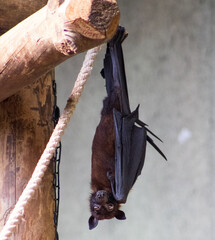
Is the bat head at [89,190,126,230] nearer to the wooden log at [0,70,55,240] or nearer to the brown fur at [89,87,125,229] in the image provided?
the brown fur at [89,87,125,229]

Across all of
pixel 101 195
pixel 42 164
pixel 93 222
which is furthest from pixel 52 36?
Result: pixel 93 222

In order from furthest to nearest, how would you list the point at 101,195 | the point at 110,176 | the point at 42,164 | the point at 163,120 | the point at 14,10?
the point at 163,120 → the point at 101,195 → the point at 110,176 → the point at 14,10 → the point at 42,164

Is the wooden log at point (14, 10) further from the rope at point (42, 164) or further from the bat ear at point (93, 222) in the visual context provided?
the bat ear at point (93, 222)

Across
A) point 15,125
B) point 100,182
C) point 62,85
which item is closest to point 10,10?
point 15,125

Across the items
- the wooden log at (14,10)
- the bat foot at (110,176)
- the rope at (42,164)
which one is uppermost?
the wooden log at (14,10)

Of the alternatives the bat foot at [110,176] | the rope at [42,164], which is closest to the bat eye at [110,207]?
the bat foot at [110,176]

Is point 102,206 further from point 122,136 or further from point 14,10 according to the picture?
point 14,10

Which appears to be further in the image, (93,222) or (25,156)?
(93,222)

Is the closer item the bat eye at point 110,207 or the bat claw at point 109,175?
the bat claw at point 109,175
